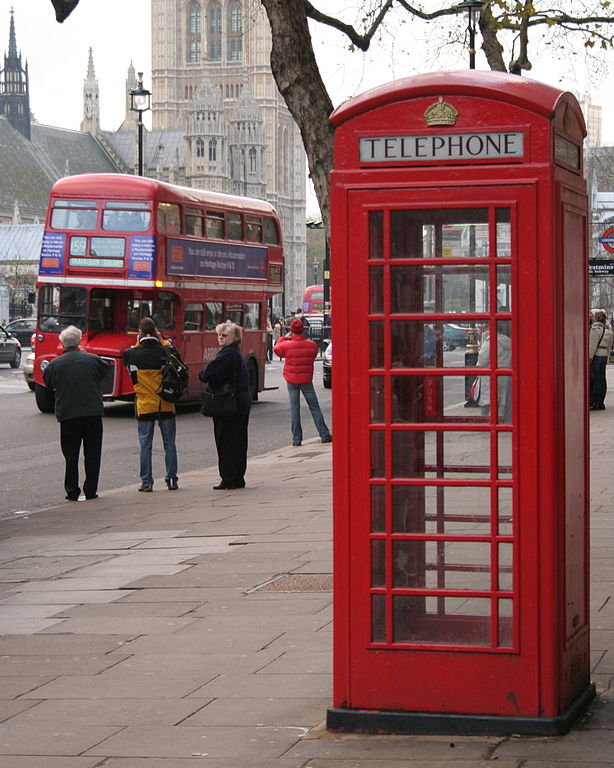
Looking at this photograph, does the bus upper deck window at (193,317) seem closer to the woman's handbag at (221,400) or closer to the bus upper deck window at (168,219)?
the bus upper deck window at (168,219)

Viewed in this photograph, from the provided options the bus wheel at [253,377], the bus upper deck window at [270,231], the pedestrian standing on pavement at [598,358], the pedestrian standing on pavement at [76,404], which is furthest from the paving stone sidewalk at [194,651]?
the bus upper deck window at [270,231]

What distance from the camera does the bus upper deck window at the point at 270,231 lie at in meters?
31.2

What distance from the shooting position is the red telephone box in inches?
190

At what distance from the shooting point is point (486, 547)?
4.91 meters

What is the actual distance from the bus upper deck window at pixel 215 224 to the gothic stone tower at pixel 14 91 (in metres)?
104

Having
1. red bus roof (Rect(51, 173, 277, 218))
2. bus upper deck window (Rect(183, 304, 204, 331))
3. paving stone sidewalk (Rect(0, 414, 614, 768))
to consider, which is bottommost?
paving stone sidewalk (Rect(0, 414, 614, 768))

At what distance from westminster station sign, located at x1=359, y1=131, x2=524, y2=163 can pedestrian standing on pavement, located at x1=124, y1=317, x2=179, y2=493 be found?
30.8ft

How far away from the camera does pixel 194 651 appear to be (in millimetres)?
6559

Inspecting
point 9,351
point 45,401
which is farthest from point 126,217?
point 9,351

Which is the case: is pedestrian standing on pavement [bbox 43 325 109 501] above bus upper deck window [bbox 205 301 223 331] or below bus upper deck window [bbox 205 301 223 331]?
below

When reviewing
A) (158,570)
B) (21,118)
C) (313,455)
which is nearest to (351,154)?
(158,570)

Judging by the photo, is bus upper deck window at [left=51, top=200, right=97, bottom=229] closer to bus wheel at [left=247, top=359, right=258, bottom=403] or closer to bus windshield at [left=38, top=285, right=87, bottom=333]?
bus windshield at [left=38, top=285, right=87, bottom=333]

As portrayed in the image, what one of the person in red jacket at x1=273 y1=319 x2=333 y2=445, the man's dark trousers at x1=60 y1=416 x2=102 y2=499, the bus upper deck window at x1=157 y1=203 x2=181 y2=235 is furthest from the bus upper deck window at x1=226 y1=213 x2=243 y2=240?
A: the man's dark trousers at x1=60 y1=416 x2=102 y2=499

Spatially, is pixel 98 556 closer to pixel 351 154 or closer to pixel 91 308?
pixel 351 154
